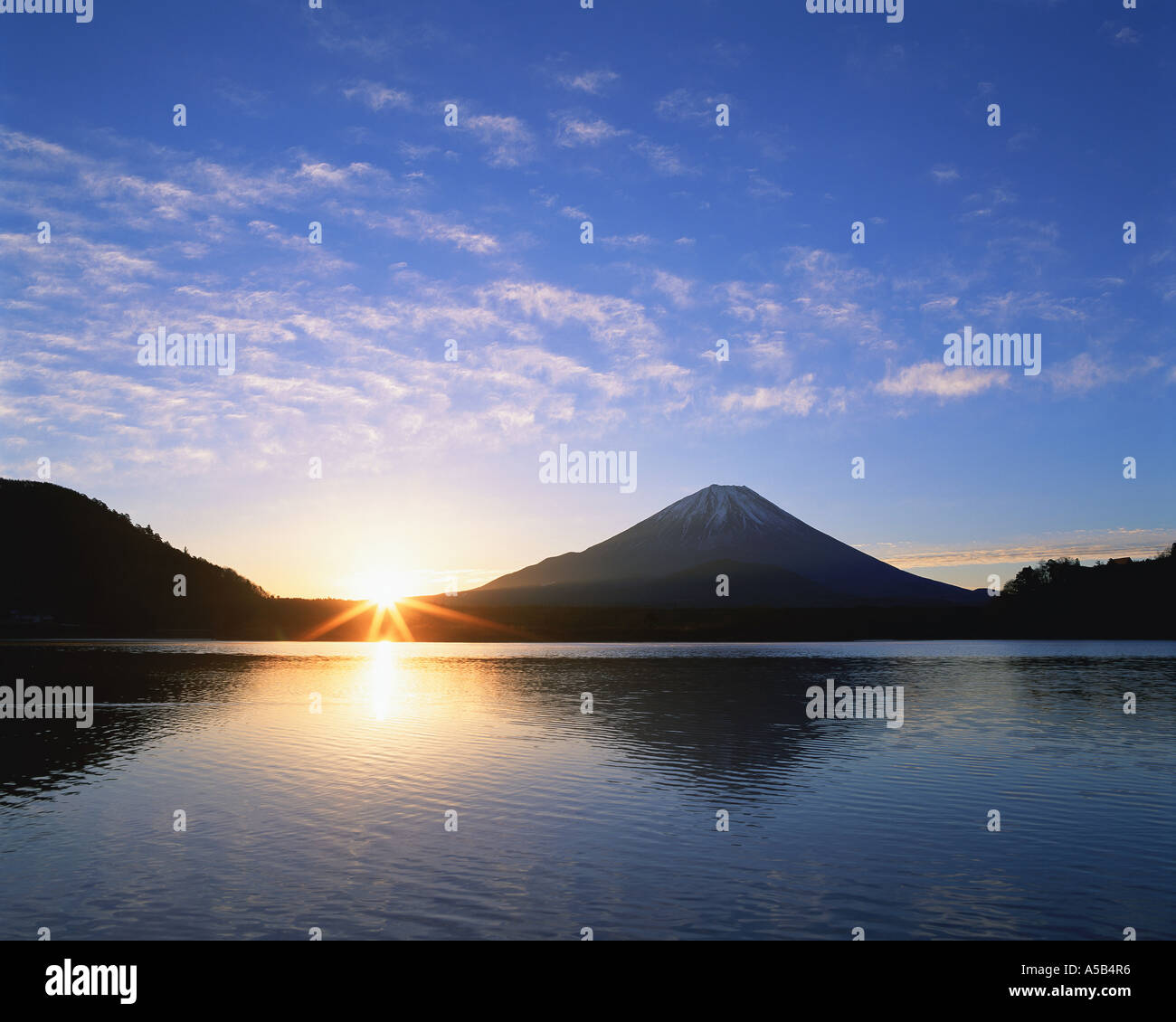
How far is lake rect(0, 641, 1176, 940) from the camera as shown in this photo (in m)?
16.8

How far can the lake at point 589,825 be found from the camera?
55.0 feet

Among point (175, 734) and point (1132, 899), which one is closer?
point (1132, 899)

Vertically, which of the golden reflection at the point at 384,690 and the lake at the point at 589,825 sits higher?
the lake at the point at 589,825

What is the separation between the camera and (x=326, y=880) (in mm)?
19062

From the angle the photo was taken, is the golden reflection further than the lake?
Yes

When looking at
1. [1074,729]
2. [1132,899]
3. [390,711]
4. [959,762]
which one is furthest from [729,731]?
[1132,899]

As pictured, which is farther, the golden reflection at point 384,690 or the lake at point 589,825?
the golden reflection at point 384,690

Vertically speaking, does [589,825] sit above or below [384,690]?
above

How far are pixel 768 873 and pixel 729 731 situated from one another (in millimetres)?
25830

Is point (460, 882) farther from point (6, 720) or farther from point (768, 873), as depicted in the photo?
point (6, 720)

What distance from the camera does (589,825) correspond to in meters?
24.1

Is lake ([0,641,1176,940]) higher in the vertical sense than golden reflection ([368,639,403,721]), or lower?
higher
